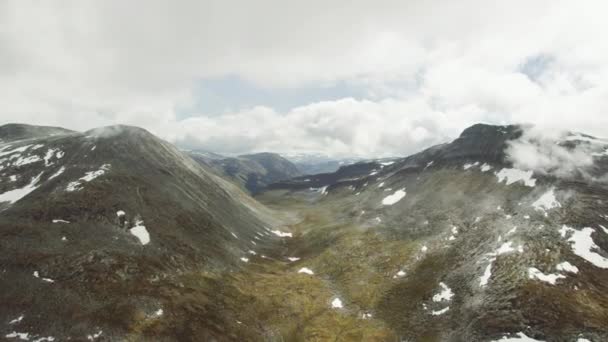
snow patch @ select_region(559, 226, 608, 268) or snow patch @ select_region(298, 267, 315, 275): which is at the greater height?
snow patch @ select_region(559, 226, 608, 268)

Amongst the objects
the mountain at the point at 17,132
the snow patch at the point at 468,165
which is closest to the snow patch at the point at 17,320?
the snow patch at the point at 468,165

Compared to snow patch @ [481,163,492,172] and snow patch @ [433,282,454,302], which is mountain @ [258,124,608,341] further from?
snow patch @ [481,163,492,172]

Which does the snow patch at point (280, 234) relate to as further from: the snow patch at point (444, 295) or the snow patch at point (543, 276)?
the snow patch at point (543, 276)

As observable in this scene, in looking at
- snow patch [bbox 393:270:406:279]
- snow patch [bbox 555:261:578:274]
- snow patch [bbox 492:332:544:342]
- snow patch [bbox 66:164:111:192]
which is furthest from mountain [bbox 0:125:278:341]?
snow patch [bbox 555:261:578:274]

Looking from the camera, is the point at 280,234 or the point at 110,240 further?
the point at 280,234

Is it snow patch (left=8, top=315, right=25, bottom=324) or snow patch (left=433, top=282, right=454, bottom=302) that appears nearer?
snow patch (left=8, top=315, right=25, bottom=324)

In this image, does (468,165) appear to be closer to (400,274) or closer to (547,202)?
(547,202)

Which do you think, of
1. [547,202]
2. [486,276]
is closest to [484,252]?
[486,276]
